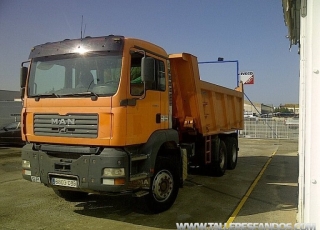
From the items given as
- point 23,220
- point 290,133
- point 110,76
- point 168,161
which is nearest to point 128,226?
point 168,161

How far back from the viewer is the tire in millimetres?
8234

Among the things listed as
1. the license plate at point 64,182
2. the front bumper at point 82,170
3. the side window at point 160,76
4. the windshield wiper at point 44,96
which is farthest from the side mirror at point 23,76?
the side window at point 160,76

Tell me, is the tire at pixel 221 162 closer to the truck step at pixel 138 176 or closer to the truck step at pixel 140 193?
the truck step at pixel 140 193

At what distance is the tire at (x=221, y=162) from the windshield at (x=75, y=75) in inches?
186

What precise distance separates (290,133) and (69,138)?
784 inches

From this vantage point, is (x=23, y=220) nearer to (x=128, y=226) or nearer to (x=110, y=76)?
(x=128, y=226)

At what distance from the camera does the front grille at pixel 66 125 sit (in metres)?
4.42

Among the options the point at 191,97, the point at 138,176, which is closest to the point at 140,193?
the point at 138,176

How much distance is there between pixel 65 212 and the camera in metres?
5.23

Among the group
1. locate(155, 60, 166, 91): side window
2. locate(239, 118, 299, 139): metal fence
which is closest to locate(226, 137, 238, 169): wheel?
locate(155, 60, 166, 91): side window

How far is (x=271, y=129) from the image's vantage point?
21.7m

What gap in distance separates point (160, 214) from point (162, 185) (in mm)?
495

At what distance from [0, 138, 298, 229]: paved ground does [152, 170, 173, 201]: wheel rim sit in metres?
0.31

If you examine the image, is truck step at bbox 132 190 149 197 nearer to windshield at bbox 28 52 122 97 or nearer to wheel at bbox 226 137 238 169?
windshield at bbox 28 52 122 97
